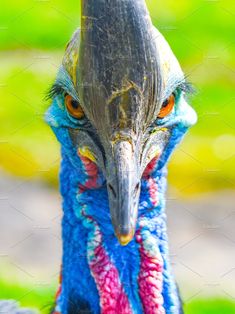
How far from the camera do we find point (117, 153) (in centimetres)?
137

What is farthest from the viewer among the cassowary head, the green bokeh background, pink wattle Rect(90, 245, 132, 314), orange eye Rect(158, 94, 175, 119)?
the green bokeh background

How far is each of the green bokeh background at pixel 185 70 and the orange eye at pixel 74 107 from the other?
61cm

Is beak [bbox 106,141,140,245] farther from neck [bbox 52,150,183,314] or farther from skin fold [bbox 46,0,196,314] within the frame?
neck [bbox 52,150,183,314]

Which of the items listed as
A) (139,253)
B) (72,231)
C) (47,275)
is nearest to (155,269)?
(139,253)

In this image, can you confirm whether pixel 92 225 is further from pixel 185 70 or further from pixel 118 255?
pixel 185 70

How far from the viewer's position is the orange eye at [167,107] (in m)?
1.45

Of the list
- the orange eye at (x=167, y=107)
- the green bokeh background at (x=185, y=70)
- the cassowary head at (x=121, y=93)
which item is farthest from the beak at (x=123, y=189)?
the green bokeh background at (x=185, y=70)

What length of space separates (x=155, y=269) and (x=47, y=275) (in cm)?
72

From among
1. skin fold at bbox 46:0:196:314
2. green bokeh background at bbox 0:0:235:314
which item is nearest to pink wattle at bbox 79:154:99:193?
skin fold at bbox 46:0:196:314

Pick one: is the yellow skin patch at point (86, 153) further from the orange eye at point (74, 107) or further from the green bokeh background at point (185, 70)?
the green bokeh background at point (185, 70)

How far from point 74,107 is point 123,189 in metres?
0.18

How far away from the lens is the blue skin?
1.52m

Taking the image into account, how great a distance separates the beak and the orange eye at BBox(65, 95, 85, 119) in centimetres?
11

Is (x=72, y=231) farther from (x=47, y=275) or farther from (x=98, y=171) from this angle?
(x=47, y=275)
